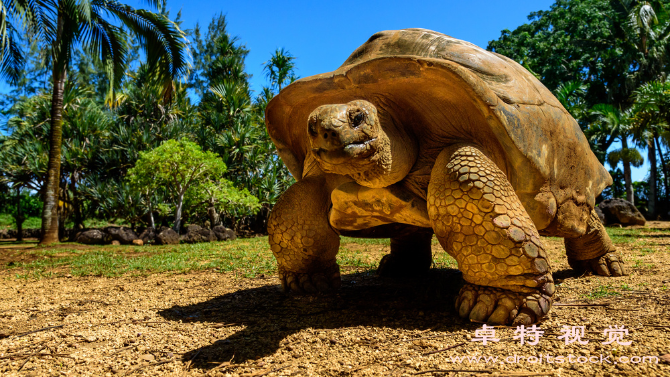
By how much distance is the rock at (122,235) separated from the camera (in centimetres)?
1097

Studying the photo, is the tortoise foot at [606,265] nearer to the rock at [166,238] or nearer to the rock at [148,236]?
the rock at [166,238]

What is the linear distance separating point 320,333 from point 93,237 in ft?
35.6

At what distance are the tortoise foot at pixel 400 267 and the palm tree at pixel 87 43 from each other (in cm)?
770

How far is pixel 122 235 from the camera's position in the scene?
11016 millimetres

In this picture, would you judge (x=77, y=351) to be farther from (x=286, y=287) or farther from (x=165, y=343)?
(x=286, y=287)

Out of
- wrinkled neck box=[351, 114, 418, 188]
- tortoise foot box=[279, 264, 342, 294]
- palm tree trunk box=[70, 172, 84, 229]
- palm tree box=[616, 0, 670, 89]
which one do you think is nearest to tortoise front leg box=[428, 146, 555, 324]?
wrinkled neck box=[351, 114, 418, 188]

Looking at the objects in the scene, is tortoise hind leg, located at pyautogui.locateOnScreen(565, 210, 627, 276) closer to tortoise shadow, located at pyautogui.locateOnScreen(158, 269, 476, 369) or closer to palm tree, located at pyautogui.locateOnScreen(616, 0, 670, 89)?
tortoise shadow, located at pyautogui.locateOnScreen(158, 269, 476, 369)

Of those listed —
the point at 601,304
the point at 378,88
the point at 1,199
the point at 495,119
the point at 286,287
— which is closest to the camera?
the point at 495,119

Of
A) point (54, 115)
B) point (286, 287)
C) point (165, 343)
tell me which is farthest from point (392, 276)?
point (54, 115)

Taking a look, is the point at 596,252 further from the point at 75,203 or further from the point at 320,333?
the point at 75,203

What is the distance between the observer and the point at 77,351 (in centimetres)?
191

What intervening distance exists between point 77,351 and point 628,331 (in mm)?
2310

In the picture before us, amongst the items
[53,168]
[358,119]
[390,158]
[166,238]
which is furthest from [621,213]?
[53,168]

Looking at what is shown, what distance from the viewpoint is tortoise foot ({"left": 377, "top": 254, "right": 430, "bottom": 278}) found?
12.1ft
